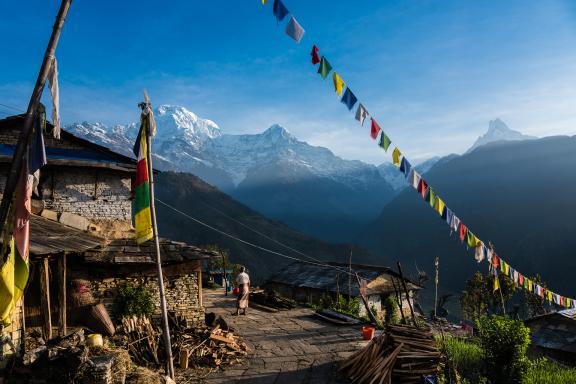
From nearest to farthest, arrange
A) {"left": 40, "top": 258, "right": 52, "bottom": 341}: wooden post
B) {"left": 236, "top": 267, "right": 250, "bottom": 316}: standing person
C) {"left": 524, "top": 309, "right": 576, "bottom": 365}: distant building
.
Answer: {"left": 40, "top": 258, "right": 52, "bottom": 341}: wooden post, {"left": 236, "top": 267, "right": 250, "bottom": 316}: standing person, {"left": 524, "top": 309, "right": 576, "bottom": 365}: distant building

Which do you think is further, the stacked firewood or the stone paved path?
the stacked firewood

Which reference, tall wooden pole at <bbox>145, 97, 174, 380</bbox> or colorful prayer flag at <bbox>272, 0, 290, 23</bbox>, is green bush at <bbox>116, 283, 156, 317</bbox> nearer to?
tall wooden pole at <bbox>145, 97, 174, 380</bbox>

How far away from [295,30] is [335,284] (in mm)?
20596

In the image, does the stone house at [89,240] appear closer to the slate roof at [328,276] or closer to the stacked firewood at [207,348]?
the stacked firewood at [207,348]

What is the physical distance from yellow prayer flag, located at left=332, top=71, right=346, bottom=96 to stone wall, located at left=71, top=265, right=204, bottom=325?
8.03m

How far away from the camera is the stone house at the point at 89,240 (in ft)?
35.6

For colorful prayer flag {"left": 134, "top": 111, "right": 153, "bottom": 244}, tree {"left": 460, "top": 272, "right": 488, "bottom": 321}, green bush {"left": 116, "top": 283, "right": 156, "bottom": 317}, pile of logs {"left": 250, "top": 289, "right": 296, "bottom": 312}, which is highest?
colorful prayer flag {"left": 134, "top": 111, "right": 153, "bottom": 244}

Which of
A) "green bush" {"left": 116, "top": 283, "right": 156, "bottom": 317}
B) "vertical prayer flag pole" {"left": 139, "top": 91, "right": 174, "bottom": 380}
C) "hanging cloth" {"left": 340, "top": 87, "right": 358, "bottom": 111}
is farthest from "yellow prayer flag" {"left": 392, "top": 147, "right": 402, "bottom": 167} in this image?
"green bush" {"left": 116, "top": 283, "right": 156, "bottom": 317}

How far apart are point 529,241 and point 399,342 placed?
343 feet

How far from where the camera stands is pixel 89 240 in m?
12.1

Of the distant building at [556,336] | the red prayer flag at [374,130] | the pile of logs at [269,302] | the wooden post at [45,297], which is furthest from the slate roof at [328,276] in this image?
the wooden post at [45,297]

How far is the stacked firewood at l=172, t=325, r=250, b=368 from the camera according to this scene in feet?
33.8

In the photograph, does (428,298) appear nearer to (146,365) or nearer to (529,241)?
(529,241)

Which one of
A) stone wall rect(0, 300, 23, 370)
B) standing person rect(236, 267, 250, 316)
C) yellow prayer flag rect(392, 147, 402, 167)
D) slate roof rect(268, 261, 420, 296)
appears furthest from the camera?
slate roof rect(268, 261, 420, 296)
